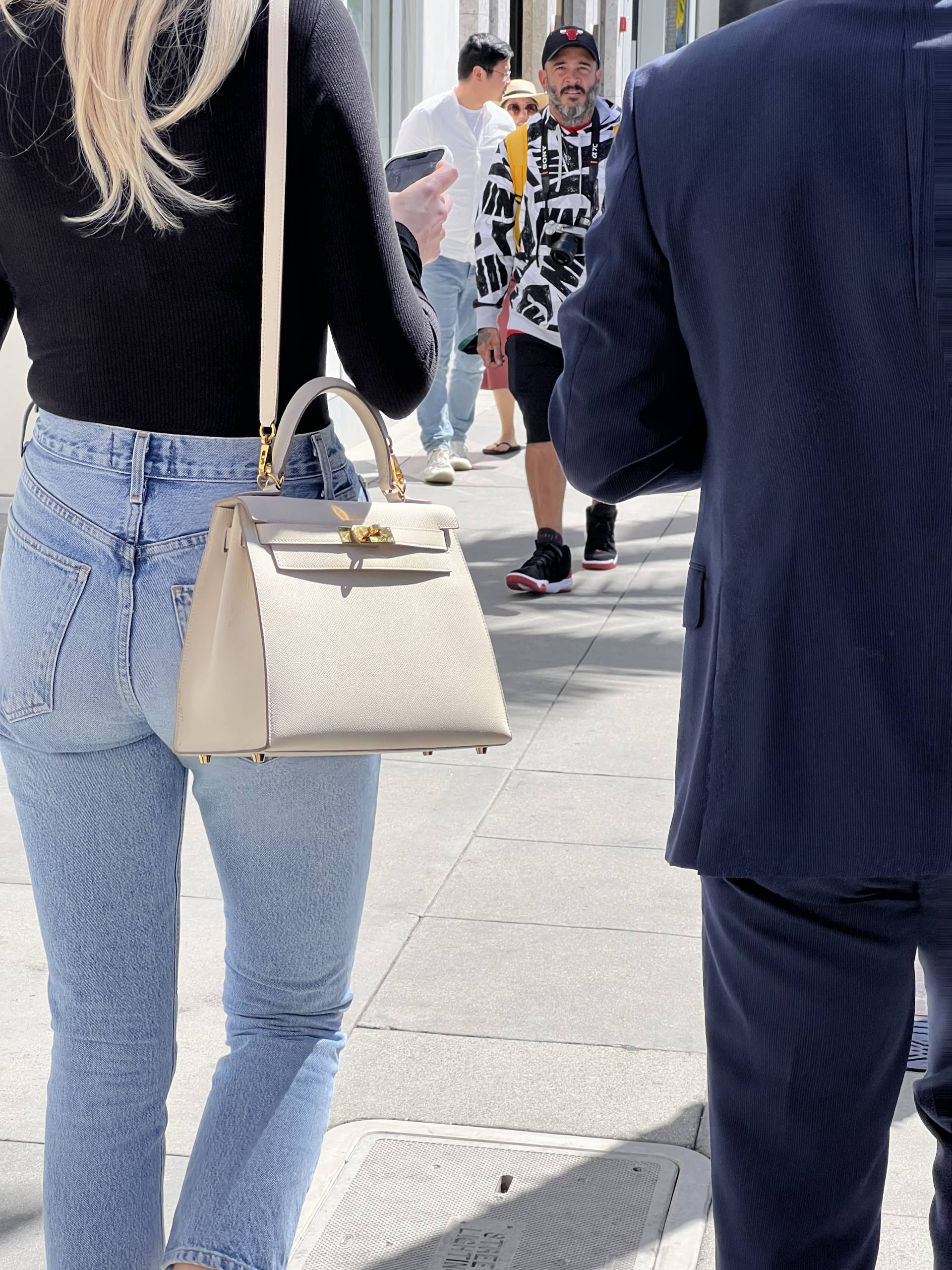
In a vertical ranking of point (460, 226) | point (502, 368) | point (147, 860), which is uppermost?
point (147, 860)

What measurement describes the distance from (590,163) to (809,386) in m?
5.59

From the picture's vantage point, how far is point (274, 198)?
1803 millimetres

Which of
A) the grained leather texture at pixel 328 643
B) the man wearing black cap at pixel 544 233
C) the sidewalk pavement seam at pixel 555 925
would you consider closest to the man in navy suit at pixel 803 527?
the grained leather texture at pixel 328 643

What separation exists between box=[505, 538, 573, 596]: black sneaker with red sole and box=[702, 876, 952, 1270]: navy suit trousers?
5373 mm

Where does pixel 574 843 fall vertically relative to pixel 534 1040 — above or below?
below

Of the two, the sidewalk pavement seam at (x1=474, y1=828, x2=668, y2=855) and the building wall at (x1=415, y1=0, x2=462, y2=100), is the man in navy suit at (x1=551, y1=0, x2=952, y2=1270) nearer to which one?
the sidewalk pavement seam at (x1=474, y1=828, x2=668, y2=855)

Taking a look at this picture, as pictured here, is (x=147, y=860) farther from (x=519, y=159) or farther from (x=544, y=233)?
(x=519, y=159)

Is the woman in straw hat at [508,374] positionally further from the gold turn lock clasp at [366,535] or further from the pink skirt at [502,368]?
the gold turn lock clasp at [366,535]

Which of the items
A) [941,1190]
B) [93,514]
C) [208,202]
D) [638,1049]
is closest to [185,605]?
[93,514]

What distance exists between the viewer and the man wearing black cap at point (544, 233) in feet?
23.1

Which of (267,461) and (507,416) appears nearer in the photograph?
(267,461)

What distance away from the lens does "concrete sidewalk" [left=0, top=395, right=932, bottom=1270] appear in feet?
10.2

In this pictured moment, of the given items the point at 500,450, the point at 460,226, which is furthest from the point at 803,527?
the point at 500,450

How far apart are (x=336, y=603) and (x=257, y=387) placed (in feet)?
0.90
